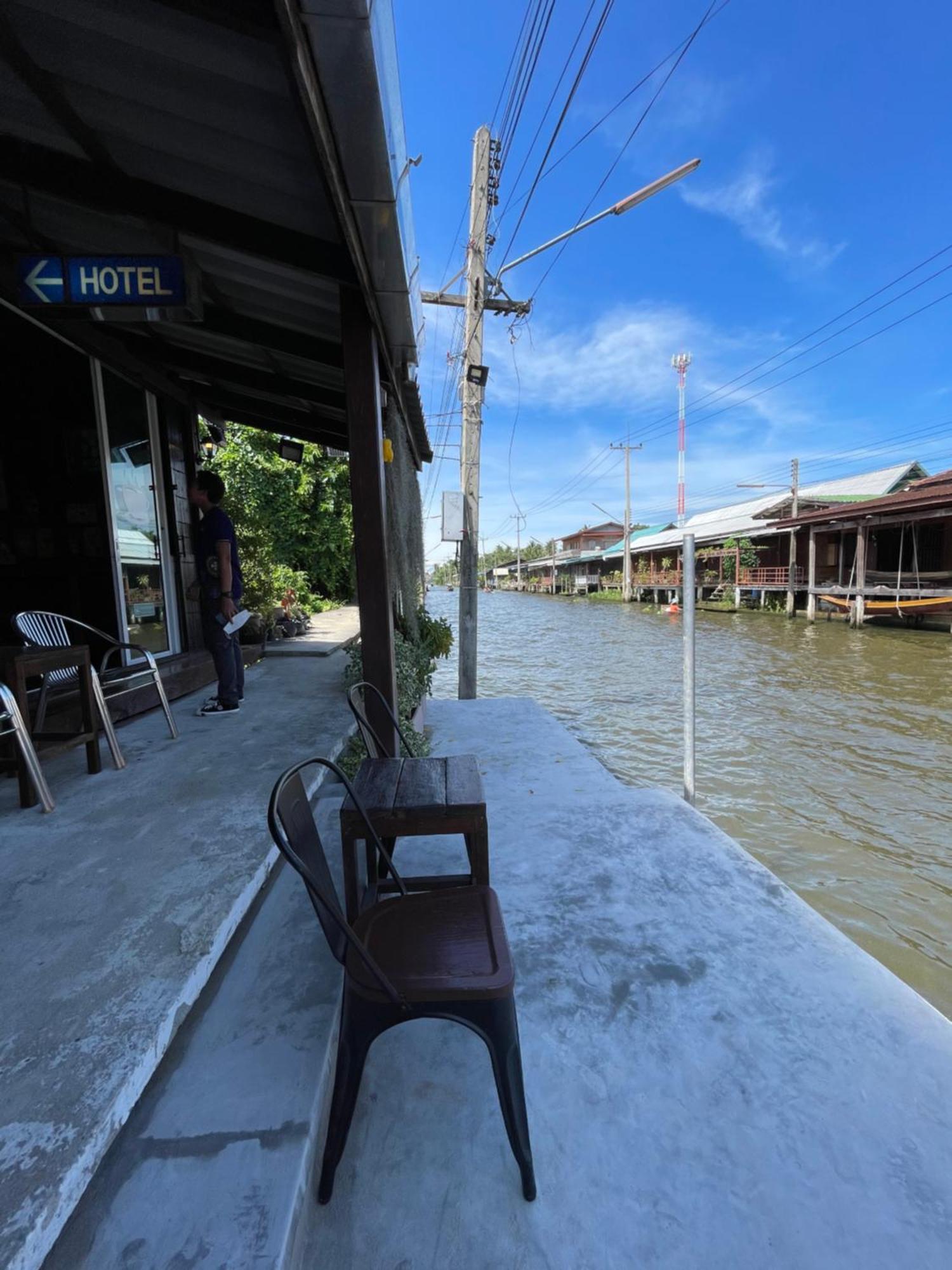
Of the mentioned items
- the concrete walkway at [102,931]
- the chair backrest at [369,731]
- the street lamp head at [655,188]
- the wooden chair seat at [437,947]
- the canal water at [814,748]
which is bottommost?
the canal water at [814,748]

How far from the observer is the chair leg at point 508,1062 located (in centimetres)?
112

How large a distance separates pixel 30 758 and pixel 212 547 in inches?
69.8

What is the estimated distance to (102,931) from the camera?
5.04 feet

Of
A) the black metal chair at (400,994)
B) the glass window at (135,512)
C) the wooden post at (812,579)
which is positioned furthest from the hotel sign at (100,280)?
the wooden post at (812,579)

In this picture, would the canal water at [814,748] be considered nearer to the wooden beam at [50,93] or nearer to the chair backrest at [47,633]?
the chair backrest at [47,633]

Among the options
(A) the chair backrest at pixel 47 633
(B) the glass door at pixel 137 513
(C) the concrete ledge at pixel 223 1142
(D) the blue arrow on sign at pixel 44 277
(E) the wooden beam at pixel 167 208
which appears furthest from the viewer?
(B) the glass door at pixel 137 513

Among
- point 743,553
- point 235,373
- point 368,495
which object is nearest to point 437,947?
point 368,495

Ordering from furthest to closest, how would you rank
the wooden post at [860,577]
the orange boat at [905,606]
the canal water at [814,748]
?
the wooden post at [860,577]
the orange boat at [905,606]
the canal water at [814,748]

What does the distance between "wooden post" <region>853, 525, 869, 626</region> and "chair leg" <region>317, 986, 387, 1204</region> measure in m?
19.5

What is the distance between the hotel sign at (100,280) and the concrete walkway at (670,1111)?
9.73 ft

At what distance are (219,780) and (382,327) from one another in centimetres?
229

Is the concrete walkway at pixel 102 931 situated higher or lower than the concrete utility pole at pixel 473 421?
lower

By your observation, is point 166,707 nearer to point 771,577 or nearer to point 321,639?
point 321,639

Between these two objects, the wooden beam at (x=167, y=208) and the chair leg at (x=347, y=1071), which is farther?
the wooden beam at (x=167, y=208)
